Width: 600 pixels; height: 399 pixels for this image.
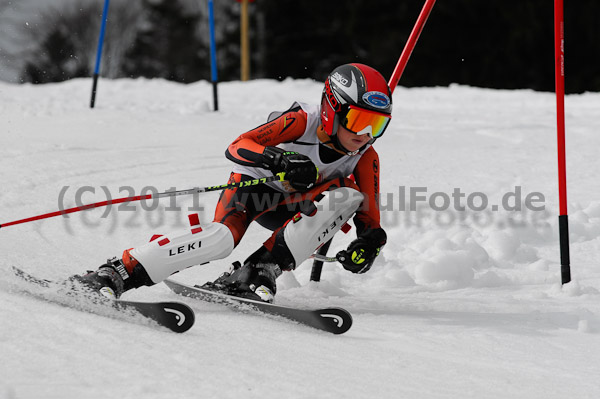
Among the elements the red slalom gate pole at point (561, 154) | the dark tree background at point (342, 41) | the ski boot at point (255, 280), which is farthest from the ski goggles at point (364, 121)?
the dark tree background at point (342, 41)

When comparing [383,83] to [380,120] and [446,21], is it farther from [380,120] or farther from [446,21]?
[446,21]

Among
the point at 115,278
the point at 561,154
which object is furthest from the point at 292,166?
the point at 561,154

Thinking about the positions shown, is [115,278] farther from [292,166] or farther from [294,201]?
[294,201]

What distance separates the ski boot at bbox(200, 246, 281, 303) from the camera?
3.11 meters

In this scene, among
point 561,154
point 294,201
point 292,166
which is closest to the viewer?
point 292,166

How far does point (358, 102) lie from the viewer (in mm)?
3182

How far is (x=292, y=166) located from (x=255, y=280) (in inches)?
20.9

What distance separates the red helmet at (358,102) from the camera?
319cm

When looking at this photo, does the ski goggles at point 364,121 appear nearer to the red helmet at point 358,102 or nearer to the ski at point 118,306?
the red helmet at point 358,102

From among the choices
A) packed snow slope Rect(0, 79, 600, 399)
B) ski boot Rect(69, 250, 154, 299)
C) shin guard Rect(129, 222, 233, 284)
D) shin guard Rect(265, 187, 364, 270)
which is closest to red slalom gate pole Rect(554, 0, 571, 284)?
packed snow slope Rect(0, 79, 600, 399)

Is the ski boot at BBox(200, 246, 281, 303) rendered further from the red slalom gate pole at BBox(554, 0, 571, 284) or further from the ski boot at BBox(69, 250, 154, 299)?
the red slalom gate pole at BBox(554, 0, 571, 284)

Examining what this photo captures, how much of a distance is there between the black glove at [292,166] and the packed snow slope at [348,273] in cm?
62

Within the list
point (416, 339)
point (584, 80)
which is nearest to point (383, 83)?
point (416, 339)

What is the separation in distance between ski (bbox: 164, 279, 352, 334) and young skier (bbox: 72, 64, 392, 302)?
0.08 metres
